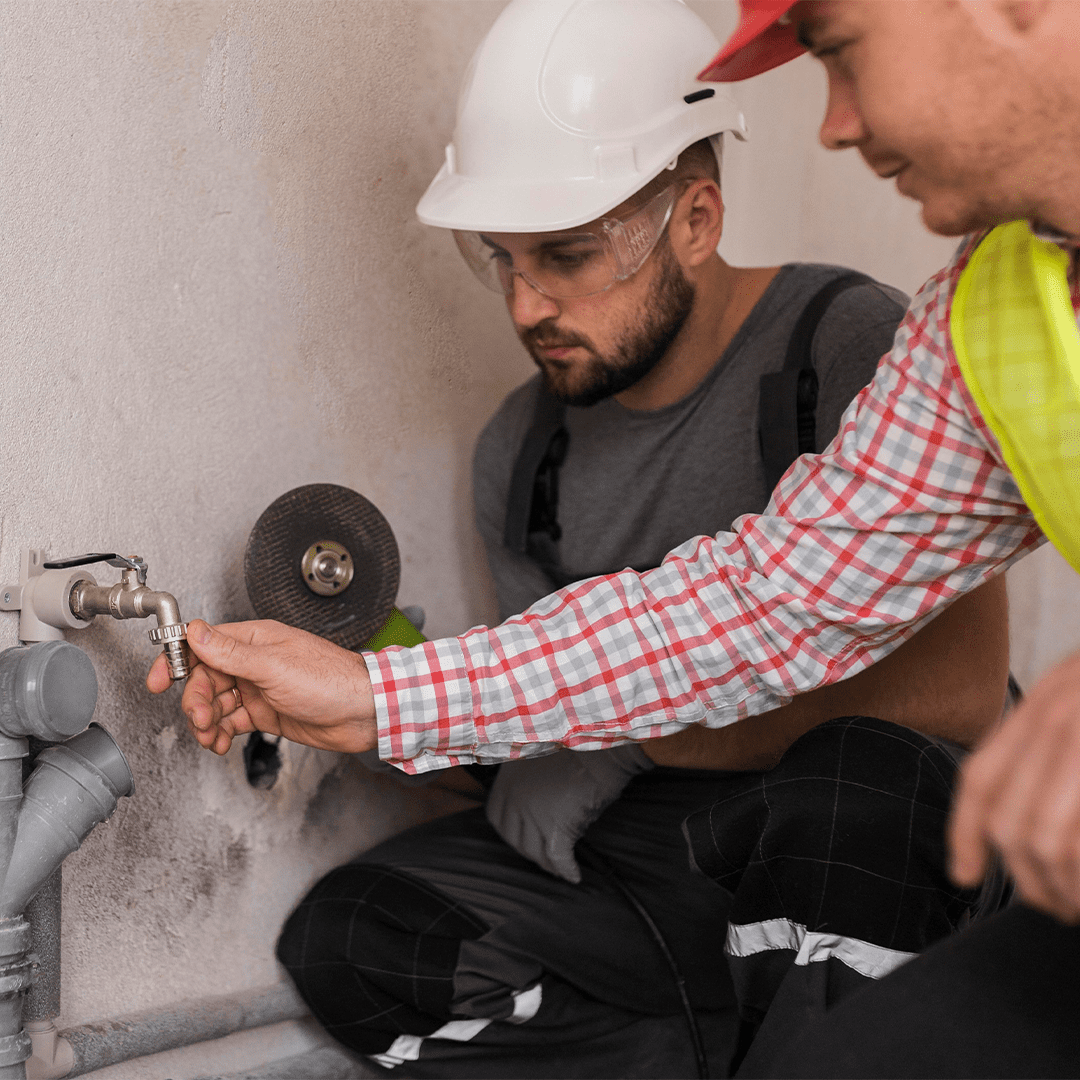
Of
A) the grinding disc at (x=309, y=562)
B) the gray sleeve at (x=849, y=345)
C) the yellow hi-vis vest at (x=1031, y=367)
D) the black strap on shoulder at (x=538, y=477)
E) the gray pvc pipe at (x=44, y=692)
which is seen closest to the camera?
the yellow hi-vis vest at (x=1031, y=367)

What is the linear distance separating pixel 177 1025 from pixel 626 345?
3.17ft

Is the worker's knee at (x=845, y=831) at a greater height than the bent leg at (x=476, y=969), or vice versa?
the worker's knee at (x=845, y=831)

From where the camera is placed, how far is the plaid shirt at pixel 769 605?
2.96ft

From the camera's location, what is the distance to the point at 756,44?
2.95ft

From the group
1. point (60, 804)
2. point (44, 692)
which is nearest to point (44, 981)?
point (60, 804)

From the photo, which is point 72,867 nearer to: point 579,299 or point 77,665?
point 77,665

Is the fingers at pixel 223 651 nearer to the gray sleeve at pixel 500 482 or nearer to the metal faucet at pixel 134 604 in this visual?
the metal faucet at pixel 134 604

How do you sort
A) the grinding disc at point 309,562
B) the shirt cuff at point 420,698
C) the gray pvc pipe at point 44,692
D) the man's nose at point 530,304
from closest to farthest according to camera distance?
the gray pvc pipe at point 44,692 → the shirt cuff at point 420,698 → the grinding disc at point 309,562 → the man's nose at point 530,304

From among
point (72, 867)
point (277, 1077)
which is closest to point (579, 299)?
point (72, 867)

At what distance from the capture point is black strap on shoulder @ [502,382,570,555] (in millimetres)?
1515

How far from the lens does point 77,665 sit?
92 centimetres

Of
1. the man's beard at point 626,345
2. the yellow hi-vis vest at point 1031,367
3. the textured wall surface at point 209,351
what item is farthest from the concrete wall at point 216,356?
the yellow hi-vis vest at point 1031,367

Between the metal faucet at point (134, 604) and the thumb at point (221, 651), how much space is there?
0.5 inches

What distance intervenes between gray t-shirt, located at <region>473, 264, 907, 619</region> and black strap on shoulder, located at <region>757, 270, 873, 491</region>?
0.01 metres
